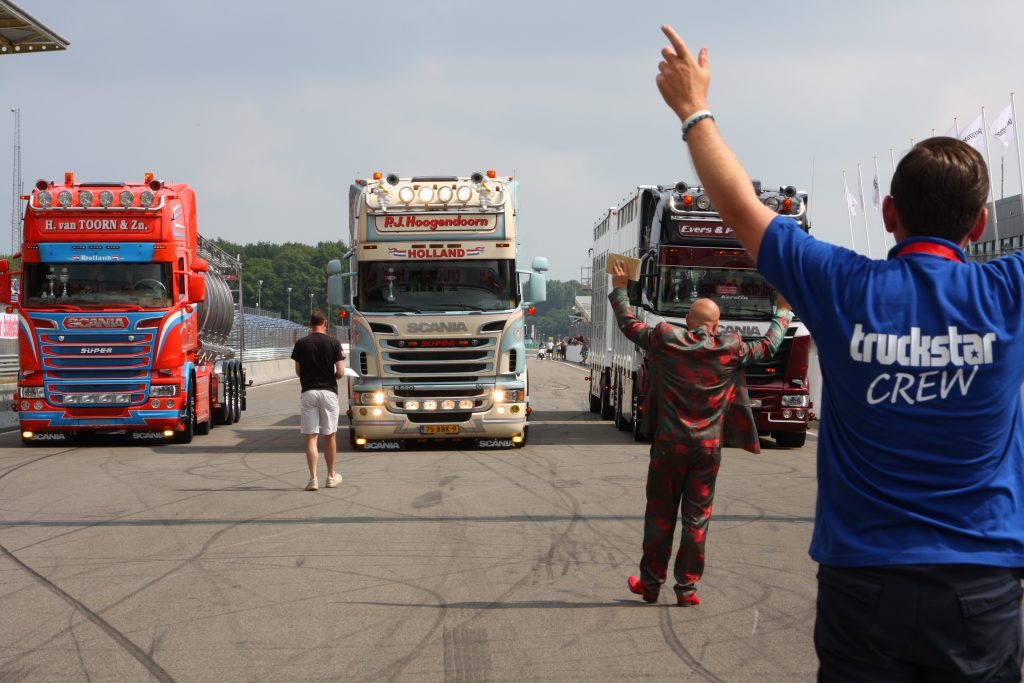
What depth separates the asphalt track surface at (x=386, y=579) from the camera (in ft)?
20.0

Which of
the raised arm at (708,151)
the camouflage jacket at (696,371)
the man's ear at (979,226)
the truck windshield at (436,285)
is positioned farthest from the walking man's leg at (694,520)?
the truck windshield at (436,285)

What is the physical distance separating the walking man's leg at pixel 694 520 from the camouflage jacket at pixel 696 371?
123mm

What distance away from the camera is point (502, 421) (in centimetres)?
1780

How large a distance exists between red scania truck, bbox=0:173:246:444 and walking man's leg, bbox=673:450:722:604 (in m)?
12.9

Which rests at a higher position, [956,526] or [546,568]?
[956,526]

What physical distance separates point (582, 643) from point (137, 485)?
8498 millimetres

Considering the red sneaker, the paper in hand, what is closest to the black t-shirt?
the red sneaker

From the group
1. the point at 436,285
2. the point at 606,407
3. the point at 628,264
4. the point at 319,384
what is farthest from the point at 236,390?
the point at 628,264

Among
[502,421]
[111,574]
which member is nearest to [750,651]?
[111,574]

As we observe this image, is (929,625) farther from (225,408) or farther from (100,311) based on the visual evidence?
(225,408)

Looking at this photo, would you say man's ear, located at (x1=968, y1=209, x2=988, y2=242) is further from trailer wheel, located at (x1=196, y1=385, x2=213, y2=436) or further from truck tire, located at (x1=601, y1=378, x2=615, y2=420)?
truck tire, located at (x1=601, y1=378, x2=615, y2=420)

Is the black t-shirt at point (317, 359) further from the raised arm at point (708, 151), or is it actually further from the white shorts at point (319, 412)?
the raised arm at point (708, 151)

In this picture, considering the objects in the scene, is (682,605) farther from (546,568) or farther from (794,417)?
(794,417)

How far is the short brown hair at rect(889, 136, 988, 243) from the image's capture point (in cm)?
278
